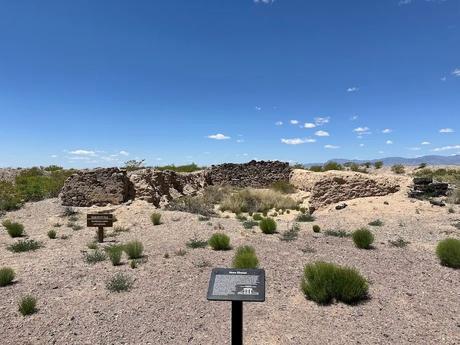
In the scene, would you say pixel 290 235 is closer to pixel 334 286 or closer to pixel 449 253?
pixel 449 253

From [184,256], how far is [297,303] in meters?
3.91

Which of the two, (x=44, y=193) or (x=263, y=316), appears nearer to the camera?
(x=263, y=316)

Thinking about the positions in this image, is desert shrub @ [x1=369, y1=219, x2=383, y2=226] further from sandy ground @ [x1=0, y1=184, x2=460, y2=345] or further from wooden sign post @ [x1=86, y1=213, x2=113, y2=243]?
wooden sign post @ [x1=86, y1=213, x2=113, y2=243]

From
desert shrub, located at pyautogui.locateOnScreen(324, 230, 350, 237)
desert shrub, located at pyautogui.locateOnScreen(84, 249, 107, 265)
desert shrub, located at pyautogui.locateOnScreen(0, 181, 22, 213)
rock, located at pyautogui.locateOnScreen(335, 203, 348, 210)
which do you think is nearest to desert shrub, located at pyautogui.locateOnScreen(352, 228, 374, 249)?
Result: desert shrub, located at pyautogui.locateOnScreen(324, 230, 350, 237)

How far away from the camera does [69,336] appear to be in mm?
5922

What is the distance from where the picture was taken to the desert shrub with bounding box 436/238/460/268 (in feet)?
30.2

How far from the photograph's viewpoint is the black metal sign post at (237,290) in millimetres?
4312

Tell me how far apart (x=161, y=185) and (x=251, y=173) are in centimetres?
1241

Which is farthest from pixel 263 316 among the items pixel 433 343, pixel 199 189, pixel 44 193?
pixel 199 189

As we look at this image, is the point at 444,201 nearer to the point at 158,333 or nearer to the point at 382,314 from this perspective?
the point at 382,314

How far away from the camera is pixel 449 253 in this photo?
9336 millimetres

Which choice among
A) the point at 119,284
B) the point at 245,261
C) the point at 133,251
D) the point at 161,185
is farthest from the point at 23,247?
the point at 161,185

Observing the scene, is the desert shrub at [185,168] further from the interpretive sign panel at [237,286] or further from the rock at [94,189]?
the interpretive sign panel at [237,286]

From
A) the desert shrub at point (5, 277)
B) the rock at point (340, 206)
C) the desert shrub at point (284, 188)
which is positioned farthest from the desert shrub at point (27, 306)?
the desert shrub at point (284, 188)
